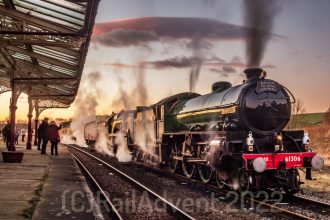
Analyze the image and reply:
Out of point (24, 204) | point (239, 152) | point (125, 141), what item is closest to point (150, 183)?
point (239, 152)

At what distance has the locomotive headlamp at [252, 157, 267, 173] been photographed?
355 inches

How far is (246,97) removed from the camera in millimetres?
10031

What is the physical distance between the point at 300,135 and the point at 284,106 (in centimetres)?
82

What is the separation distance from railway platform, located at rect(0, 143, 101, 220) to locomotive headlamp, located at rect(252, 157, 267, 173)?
3418 millimetres

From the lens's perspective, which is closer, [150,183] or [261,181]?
[261,181]

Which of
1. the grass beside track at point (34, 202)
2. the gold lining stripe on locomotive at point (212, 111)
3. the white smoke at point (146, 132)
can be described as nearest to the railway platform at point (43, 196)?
the grass beside track at point (34, 202)

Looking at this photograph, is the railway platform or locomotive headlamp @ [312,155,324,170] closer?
the railway platform

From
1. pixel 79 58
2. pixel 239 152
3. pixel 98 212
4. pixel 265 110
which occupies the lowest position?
pixel 98 212

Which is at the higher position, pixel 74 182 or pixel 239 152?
pixel 239 152

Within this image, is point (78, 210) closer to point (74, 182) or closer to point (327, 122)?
point (74, 182)

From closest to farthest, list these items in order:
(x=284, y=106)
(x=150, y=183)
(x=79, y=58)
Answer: (x=284, y=106) < (x=150, y=183) < (x=79, y=58)

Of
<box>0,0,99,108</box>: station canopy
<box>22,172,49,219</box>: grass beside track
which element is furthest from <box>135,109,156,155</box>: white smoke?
<box>22,172,49,219</box>: grass beside track

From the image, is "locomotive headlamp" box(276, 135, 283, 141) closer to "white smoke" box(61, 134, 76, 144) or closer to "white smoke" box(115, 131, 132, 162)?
"white smoke" box(115, 131, 132, 162)

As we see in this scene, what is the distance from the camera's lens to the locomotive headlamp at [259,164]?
29.6 feet
